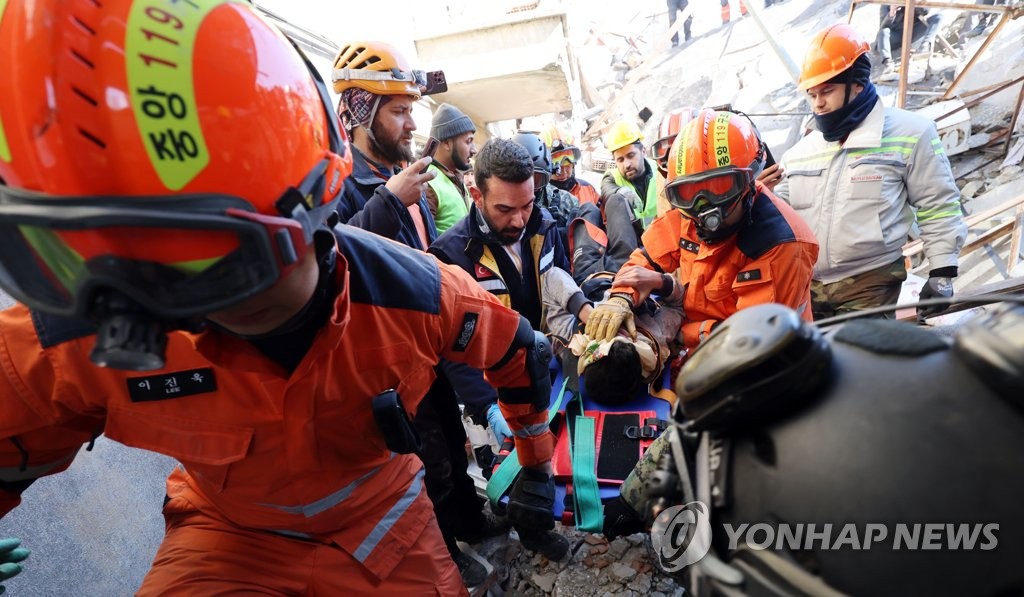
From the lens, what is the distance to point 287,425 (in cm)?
138

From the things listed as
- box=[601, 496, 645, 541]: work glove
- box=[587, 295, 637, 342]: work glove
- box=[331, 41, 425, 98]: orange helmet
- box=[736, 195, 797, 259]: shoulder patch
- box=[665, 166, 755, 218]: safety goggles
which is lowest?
box=[601, 496, 645, 541]: work glove

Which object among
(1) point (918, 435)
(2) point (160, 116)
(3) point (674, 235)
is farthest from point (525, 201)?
(1) point (918, 435)

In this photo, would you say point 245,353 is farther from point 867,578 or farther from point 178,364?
point 867,578

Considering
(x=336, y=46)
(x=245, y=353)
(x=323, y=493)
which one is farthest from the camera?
(x=336, y=46)

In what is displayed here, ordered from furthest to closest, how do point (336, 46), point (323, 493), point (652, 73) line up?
point (652, 73), point (336, 46), point (323, 493)

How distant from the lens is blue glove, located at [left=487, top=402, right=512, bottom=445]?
2.57m

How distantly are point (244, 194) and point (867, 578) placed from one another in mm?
1203

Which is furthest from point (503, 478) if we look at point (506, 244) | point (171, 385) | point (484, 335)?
point (171, 385)

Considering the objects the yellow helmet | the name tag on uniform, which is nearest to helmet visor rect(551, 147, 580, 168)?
the yellow helmet

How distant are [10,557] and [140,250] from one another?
1.42m

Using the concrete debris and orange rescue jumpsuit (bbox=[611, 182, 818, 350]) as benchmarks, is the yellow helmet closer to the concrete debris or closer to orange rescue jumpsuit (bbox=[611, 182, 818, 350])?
orange rescue jumpsuit (bbox=[611, 182, 818, 350])

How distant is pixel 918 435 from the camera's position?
0.58m

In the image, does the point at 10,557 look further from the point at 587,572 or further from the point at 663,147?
the point at 663,147

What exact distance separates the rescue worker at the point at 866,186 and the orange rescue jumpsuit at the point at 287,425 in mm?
2824
